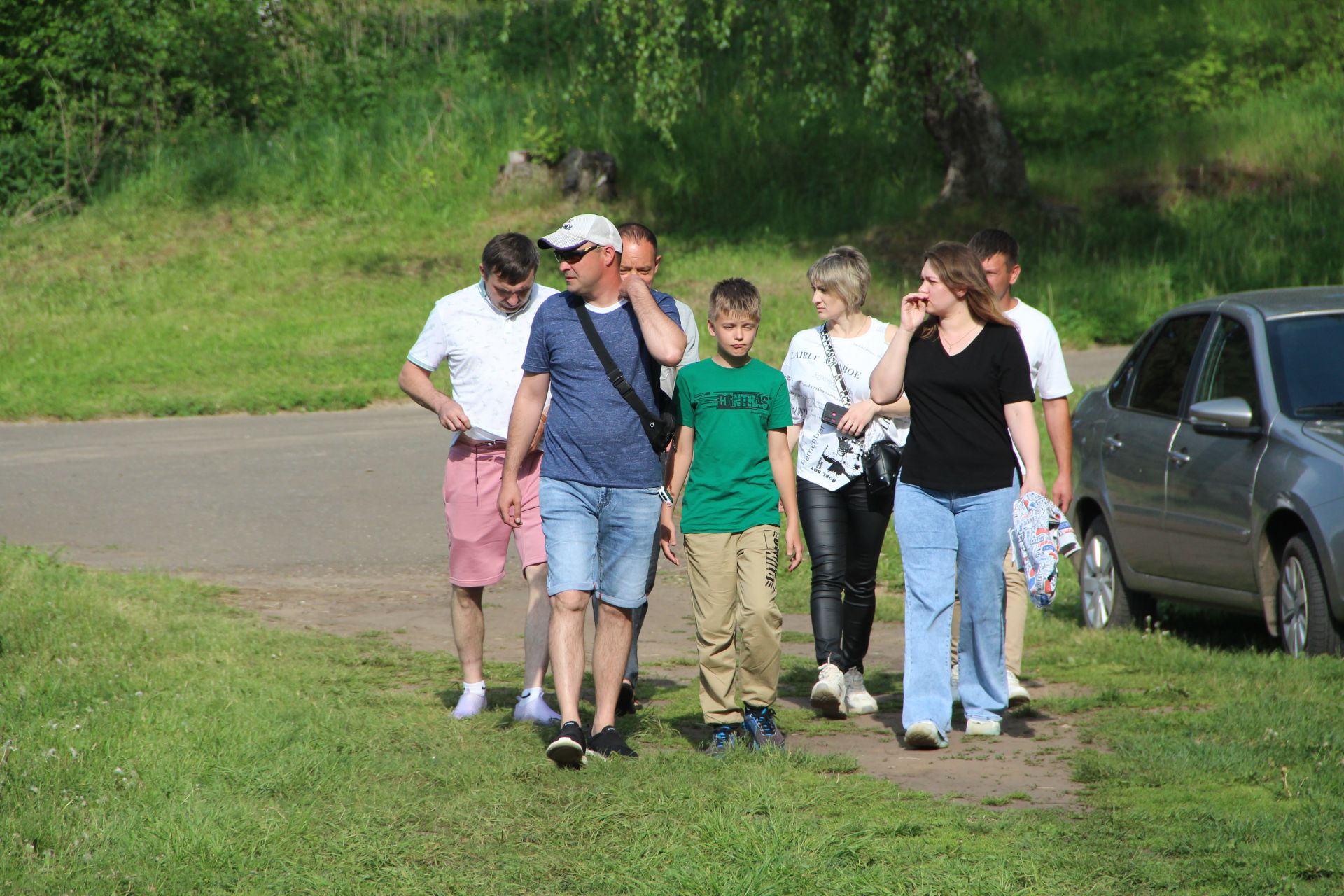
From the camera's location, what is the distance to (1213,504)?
26.2ft

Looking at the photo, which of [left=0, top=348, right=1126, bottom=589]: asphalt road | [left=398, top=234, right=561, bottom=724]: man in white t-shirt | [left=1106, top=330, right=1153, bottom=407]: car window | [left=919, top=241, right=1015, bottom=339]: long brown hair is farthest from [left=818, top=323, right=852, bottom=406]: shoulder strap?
[left=0, top=348, right=1126, bottom=589]: asphalt road

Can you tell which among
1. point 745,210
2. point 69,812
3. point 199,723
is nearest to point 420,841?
point 69,812

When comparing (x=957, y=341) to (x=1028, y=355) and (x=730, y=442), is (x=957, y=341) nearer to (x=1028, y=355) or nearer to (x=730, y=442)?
(x=1028, y=355)

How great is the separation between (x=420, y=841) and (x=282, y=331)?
15.9 m

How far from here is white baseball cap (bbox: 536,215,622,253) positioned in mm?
5840

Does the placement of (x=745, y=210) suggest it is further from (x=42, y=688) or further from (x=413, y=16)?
(x=42, y=688)

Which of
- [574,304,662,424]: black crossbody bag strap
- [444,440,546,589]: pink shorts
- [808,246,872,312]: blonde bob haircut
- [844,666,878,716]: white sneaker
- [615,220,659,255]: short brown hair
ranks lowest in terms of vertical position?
[844,666,878,716]: white sneaker

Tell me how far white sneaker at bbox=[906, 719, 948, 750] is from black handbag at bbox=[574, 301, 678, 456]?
1444 mm

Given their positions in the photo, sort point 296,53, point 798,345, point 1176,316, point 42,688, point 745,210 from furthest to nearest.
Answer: point 296,53 → point 745,210 → point 1176,316 → point 798,345 → point 42,688

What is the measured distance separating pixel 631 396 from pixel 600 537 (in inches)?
22.1

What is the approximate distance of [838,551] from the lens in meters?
6.89

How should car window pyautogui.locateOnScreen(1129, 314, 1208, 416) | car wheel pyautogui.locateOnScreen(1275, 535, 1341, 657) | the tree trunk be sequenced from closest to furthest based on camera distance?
car wheel pyautogui.locateOnScreen(1275, 535, 1341, 657)
car window pyautogui.locateOnScreen(1129, 314, 1208, 416)
the tree trunk

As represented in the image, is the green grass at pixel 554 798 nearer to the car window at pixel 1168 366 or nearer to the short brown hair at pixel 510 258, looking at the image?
the car window at pixel 1168 366

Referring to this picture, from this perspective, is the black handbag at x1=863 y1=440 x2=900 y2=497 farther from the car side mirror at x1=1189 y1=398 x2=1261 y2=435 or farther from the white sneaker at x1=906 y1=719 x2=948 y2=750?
the car side mirror at x1=1189 y1=398 x2=1261 y2=435
